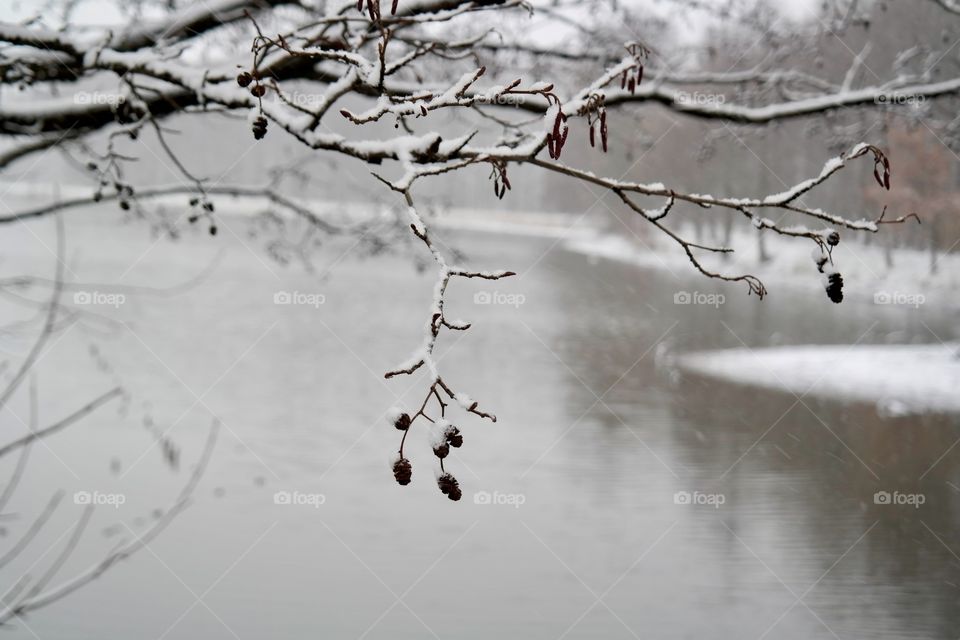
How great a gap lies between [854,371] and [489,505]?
1210 centimetres

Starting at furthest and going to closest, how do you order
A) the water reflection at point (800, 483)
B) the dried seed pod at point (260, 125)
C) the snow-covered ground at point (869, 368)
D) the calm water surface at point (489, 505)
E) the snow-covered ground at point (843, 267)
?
1. the snow-covered ground at point (843, 267)
2. the snow-covered ground at point (869, 368)
3. the water reflection at point (800, 483)
4. the calm water surface at point (489, 505)
5. the dried seed pod at point (260, 125)

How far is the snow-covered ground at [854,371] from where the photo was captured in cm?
1831

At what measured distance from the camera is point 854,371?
808 inches

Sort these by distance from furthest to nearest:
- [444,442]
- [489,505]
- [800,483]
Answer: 1. [800,483]
2. [489,505]
3. [444,442]

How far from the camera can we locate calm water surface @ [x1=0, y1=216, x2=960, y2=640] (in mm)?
8523

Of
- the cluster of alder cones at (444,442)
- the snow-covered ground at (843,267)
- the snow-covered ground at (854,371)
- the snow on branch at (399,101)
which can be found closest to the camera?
the cluster of alder cones at (444,442)

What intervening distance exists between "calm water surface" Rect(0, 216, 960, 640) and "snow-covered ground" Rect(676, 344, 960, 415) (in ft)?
3.14

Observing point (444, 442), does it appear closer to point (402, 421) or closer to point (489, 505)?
point (402, 421)

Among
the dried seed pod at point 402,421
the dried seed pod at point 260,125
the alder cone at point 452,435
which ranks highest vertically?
the dried seed pod at point 260,125

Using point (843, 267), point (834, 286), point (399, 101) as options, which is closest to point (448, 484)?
point (399, 101)

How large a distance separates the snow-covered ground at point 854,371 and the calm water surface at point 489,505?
3.14ft

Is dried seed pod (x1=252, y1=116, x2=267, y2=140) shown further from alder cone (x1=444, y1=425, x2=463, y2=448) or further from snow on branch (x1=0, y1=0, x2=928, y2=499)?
alder cone (x1=444, y1=425, x2=463, y2=448)

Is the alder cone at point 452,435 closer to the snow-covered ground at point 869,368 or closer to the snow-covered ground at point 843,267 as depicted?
the snow-covered ground at point 869,368

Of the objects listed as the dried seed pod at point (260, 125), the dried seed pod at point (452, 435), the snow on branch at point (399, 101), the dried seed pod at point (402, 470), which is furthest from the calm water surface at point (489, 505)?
the dried seed pod at point (452, 435)
